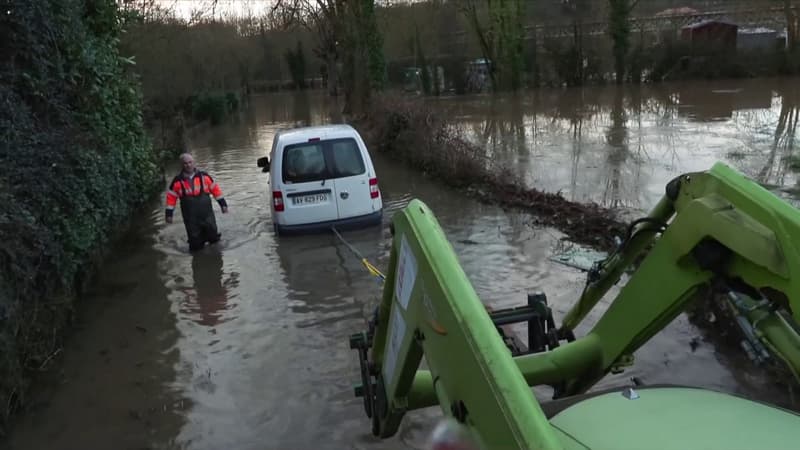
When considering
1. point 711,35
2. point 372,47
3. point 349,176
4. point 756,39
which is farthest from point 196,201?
point 756,39

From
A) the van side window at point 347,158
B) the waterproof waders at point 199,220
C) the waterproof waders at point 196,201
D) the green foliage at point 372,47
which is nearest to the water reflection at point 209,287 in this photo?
the waterproof waders at point 199,220

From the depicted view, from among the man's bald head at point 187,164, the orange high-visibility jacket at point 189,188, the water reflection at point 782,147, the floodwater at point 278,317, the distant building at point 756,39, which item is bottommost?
the floodwater at point 278,317

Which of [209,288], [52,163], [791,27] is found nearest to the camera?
[52,163]

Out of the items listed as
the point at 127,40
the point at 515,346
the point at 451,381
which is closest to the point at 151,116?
the point at 127,40

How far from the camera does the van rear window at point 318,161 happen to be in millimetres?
11211

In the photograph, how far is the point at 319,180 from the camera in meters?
11.2

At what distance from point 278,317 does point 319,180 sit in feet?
10.9

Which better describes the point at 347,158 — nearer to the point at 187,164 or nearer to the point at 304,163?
the point at 304,163

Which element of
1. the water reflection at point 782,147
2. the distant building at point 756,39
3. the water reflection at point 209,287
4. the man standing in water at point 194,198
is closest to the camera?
the water reflection at point 209,287

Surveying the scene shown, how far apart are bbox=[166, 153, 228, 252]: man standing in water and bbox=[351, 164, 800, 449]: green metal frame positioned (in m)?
7.77

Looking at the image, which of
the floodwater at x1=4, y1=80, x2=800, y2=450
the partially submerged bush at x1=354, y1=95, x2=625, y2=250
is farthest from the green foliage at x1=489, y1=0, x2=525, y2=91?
the floodwater at x1=4, y1=80, x2=800, y2=450

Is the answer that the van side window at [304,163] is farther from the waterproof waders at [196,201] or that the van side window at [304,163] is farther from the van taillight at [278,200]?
the waterproof waders at [196,201]

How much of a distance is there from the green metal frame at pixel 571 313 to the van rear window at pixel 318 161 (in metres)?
7.44

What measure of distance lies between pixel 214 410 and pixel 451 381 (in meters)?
4.89
